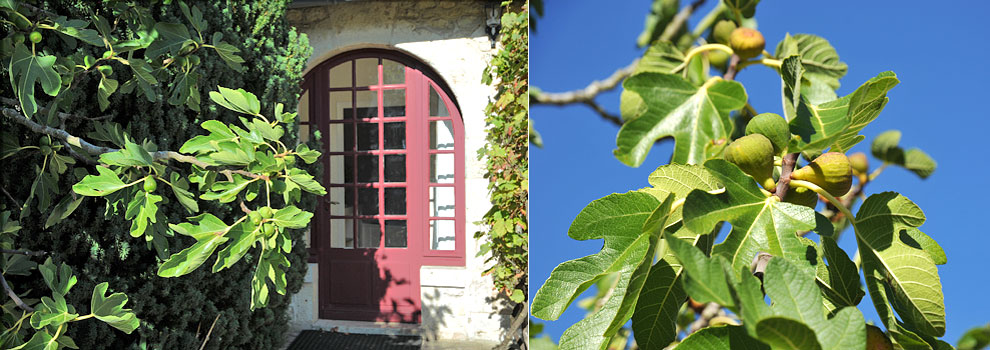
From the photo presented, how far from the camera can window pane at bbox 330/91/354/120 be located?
4148 millimetres

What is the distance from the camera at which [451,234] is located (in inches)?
160

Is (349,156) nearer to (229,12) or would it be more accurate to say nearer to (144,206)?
(229,12)

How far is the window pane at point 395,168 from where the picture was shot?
408 cm

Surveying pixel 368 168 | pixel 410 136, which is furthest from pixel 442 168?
pixel 368 168

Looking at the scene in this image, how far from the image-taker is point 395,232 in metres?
4.14

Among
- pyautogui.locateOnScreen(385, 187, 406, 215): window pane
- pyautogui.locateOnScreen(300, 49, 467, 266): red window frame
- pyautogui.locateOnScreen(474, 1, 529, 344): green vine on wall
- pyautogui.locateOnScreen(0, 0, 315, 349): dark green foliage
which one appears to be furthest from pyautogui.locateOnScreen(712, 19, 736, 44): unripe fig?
pyautogui.locateOnScreen(385, 187, 406, 215): window pane

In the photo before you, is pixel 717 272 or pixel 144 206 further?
pixel 144 206

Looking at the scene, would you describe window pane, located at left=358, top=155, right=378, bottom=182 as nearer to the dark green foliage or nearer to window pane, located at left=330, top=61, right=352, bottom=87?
window pane, located at left=330, top=61, right=352, bottom=87

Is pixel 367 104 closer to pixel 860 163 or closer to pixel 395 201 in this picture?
pixel 395 201

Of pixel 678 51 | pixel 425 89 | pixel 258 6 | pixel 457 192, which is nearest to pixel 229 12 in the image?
pixel 258 6

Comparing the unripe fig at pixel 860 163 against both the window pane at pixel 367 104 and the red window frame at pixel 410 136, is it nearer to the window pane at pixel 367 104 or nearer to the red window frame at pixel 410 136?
the red window frame at pixel 410 136

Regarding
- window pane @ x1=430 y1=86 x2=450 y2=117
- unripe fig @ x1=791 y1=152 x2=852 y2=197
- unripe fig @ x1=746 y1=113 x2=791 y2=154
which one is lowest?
unripe fig @ x1=791 y1=152 x2=852 y2=197

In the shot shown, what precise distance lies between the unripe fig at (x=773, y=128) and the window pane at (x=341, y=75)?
4.21 meters

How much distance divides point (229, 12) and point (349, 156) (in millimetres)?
1769
